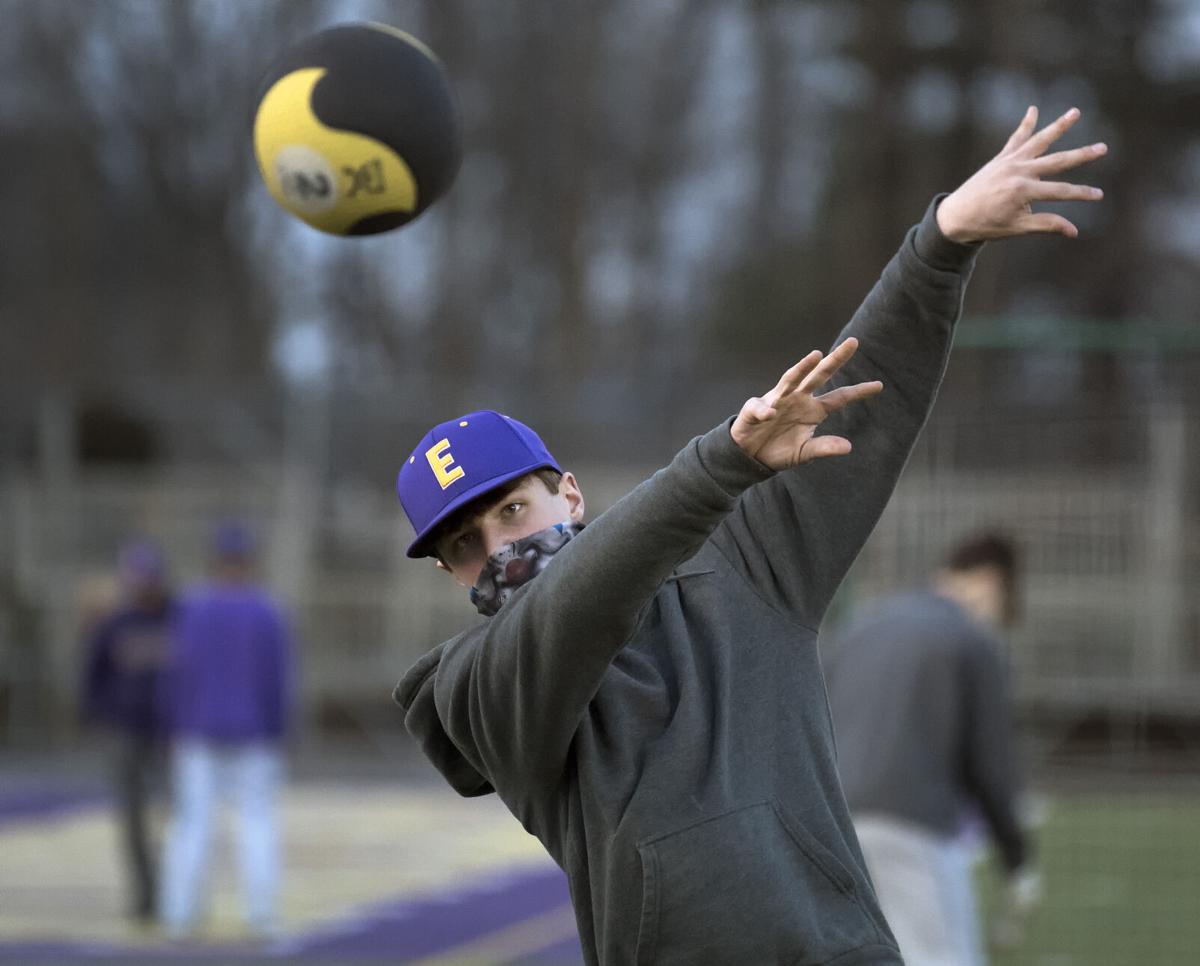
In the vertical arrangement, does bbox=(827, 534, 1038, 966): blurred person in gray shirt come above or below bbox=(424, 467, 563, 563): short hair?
below

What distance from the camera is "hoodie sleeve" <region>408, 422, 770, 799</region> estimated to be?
282 centimetres

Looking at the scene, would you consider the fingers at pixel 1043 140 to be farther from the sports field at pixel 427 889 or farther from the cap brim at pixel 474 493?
the sports field at pixel 427 889

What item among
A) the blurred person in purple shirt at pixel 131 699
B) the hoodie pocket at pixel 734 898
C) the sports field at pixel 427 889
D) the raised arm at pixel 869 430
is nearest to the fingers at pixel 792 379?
the raised arm at pixel 869 430

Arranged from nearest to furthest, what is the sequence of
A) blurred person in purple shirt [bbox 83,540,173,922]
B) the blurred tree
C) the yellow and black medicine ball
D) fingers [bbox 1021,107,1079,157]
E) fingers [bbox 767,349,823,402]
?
1. fingers [bbox 767,349,823,402]
2. fingers [bbox 1021,107,1079,157]
3. the yellow and black medicine ball
4. blurred person in purple shirt [bbox 83,540,173,922]
5. the blurred tree

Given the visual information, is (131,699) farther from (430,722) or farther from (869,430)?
(869,430)

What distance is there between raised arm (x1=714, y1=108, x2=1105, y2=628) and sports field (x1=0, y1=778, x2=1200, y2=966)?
6.16m

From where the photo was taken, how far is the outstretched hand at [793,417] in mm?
2781

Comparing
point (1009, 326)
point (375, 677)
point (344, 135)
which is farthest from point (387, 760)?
point (344, 135)

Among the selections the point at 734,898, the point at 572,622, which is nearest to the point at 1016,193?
the point at 572,622

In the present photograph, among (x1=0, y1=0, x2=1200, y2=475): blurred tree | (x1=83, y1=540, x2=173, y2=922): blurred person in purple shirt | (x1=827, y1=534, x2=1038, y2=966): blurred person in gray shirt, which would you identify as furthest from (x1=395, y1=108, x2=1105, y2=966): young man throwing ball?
(x1=0, y1=0, x2=1200, y2=475): blurred tree

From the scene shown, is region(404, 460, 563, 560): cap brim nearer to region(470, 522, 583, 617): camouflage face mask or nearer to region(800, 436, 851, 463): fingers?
region(470, 522, 583, 617): camouflage face mask

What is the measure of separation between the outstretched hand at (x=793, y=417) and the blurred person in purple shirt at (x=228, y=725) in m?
7.12

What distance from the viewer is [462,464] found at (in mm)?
3166

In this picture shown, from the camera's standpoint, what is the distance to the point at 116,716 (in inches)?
415
